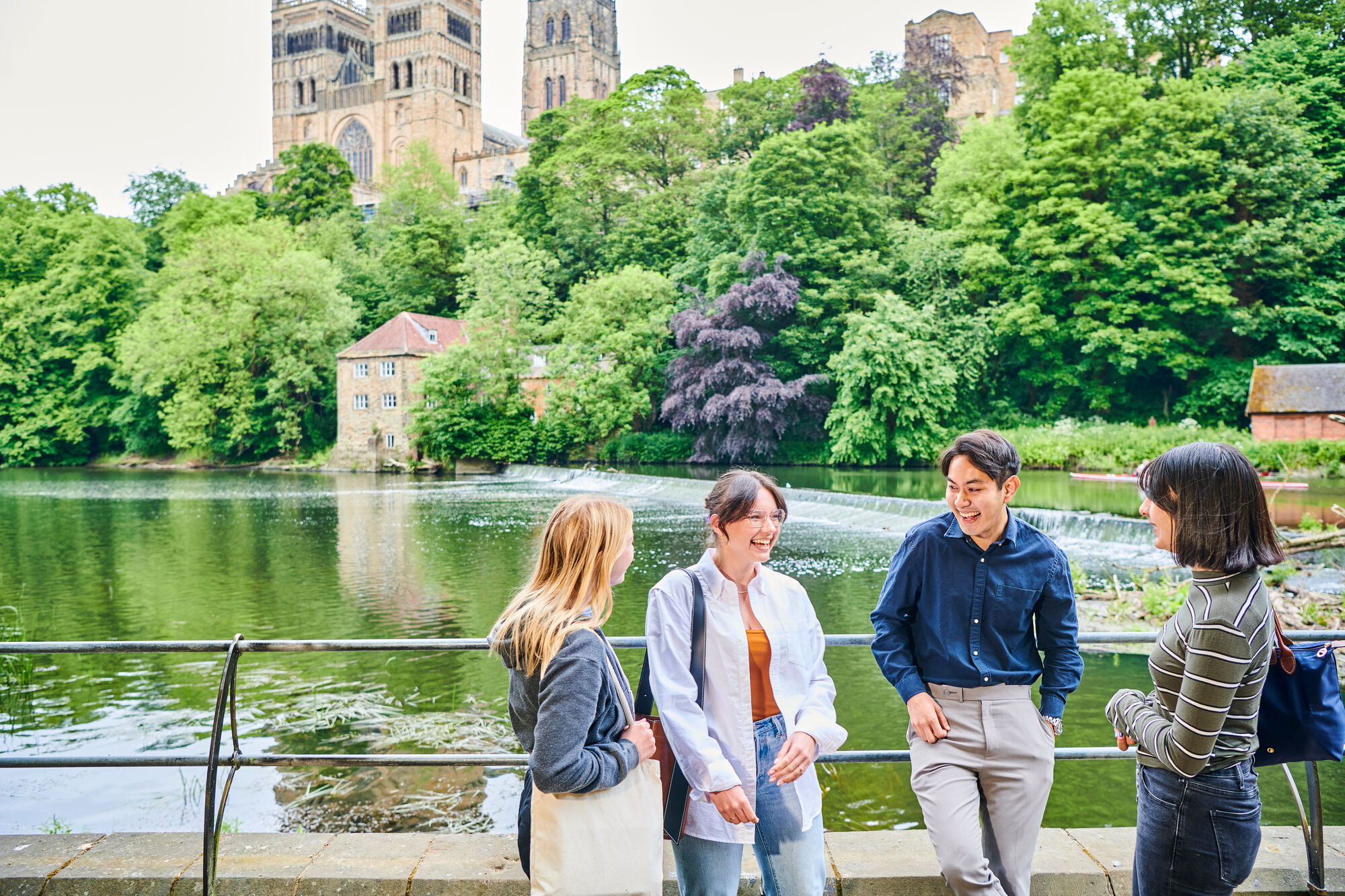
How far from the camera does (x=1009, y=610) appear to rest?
2.67m

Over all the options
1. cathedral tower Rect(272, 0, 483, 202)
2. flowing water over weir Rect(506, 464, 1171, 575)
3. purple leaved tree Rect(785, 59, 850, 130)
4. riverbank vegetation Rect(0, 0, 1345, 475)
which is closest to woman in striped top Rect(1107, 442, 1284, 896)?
flowing water over weir Rect(506, 464, 1171, 575)

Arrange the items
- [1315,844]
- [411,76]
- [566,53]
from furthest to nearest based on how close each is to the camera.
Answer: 1. [566,53]
2. [411,76]
3. [1315,844]

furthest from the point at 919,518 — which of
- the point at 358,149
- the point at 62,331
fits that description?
the point at 358,149

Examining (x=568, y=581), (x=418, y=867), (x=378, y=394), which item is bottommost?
(x=418, y=867)

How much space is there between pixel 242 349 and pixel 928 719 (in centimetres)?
4520

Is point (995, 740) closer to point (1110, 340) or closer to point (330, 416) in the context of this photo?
point (1110, 340)

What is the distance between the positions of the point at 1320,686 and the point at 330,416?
4622cm

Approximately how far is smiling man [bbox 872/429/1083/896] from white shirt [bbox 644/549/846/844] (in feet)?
0.97

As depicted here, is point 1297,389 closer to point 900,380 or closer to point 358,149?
point 900,380

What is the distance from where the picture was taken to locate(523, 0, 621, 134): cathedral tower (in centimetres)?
9081

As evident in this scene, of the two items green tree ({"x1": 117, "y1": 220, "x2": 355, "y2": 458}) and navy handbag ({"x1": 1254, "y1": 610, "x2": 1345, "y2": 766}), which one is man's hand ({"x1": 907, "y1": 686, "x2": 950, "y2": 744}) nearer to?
navy handbag ({"x1": 1254, "y1": 610, "x2": 1345, "y2": 766})

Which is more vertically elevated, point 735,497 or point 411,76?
point 411,76

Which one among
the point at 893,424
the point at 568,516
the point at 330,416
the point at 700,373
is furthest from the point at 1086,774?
the point at 330,416

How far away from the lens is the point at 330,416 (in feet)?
148
